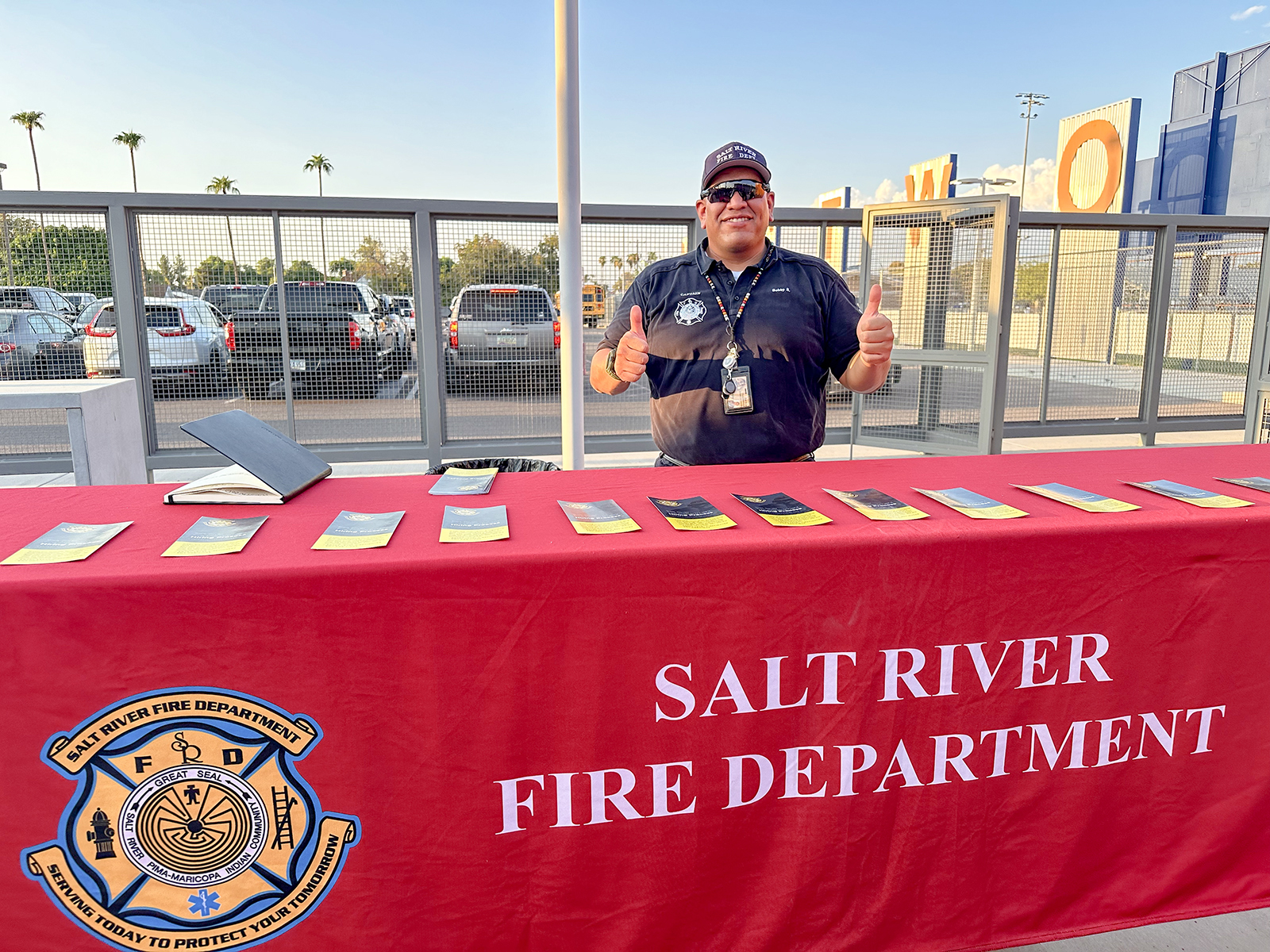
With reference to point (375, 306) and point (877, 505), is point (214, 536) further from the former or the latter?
point (375, 306)

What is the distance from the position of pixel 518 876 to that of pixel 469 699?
33 centimetres

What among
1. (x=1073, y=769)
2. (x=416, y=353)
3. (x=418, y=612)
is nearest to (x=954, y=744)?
(x=1073, y=769)

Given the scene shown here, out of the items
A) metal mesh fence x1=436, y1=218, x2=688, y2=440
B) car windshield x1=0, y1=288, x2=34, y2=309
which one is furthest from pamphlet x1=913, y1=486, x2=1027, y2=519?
car windshield x1=0, y1=288, x2=34, y2=309

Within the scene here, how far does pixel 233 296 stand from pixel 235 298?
2 cm

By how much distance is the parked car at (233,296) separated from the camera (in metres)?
5.31

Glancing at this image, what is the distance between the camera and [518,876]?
1284 mm

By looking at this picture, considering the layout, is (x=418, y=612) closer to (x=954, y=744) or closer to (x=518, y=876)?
(x=518, y=876)

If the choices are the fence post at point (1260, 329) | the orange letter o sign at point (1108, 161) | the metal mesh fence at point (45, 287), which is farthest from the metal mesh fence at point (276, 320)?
the orange letter o sign at point (1108, 161)

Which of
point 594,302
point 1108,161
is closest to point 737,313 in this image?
point 594,302

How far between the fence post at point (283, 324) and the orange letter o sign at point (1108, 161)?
15.6m

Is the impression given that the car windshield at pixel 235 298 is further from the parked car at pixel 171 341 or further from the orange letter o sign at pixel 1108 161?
the orange letter o sign at pixel 1108 161

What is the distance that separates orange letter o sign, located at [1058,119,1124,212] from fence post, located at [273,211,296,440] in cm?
1563

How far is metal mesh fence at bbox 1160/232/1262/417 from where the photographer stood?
22.7ft

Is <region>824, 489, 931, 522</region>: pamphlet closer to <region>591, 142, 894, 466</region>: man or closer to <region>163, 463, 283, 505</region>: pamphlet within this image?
<region>591, 142, 894, 466</region>: man
